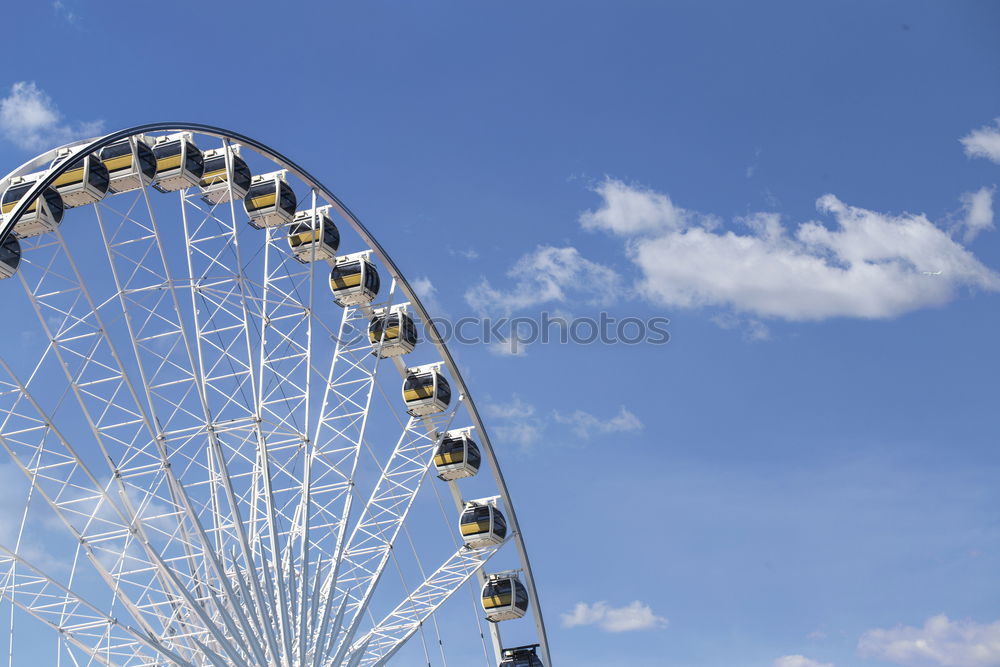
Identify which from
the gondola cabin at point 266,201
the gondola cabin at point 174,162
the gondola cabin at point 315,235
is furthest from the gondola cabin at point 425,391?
the gondola cabin at point 174,162

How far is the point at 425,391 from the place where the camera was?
128 feet

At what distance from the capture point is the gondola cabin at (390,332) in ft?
124

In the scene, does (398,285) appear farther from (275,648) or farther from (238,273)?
(275,648)

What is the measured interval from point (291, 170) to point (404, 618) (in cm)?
1304

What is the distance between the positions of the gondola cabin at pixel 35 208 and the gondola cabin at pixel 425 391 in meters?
14.3

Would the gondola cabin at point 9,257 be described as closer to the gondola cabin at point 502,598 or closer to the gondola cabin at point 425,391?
the gondola cabin at point 425,391

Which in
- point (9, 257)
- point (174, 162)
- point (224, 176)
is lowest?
point (9, 257)

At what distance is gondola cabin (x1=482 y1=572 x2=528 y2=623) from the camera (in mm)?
41594

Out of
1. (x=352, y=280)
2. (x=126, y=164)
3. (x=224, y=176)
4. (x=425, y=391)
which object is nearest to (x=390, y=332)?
(x=352, y=280)

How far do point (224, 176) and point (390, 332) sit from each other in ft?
24.7

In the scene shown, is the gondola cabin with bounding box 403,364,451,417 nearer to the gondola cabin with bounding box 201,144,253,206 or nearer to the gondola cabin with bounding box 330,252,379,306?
the gondola cabin with bounding box 330,252,379,306

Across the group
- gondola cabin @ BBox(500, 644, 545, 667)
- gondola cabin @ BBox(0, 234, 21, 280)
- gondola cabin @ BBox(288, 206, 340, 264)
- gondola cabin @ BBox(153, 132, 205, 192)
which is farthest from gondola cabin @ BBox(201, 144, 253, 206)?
gondola cabin @ BBox(500, 644, 545, 667)

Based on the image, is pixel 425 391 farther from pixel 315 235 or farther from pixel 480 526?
pixel 315 235

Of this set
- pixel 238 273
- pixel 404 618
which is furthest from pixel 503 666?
pixel 238 273
